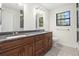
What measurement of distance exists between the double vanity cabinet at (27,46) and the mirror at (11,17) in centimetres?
51

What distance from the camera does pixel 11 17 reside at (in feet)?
7.22

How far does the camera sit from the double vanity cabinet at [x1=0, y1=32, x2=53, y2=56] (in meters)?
1.47

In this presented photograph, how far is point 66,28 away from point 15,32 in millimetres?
1214

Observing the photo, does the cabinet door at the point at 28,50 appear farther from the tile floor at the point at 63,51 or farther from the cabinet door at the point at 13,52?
the tile floor at the point at 63,51

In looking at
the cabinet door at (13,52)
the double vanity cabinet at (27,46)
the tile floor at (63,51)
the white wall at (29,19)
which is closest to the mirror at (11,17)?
the white wall at (29,19)

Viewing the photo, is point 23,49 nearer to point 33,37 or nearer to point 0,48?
point 33,37

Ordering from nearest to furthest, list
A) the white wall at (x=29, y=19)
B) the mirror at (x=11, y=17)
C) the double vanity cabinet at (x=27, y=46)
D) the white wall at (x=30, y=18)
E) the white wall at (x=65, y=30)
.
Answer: the double vanity cabinet at (x=27, y=46), the mirror at (x=11, y=17), the white wall at (x=65, y=30), the white wall at (x=30, y=18), the white wall at (x=29, y=19)

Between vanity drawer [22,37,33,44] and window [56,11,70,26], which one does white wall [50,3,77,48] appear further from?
vanity drawer [22,37,33,44]

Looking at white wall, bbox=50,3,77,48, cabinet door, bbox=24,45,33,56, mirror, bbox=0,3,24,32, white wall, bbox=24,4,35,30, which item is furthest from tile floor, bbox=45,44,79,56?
mirror, bbox=0,3,24,32

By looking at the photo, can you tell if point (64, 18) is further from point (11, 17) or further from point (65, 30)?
point (11, 17)

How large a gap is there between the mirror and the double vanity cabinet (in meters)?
0.51

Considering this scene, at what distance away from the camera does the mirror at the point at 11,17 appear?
2053mm

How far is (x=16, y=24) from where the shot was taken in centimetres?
232

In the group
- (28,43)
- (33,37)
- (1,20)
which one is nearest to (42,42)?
(33,37)
